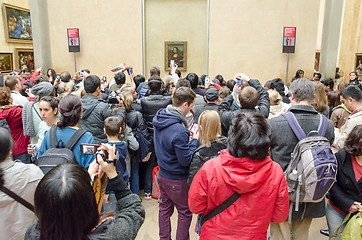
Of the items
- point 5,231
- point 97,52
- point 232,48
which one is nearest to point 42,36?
point 97,52

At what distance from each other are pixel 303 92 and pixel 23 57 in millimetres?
16460

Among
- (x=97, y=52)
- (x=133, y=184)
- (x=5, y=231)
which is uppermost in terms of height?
(x=97, y=52)

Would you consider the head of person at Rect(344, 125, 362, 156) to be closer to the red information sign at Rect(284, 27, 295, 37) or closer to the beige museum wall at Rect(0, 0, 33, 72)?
the red information sign at Rect(284, 27, 295, 37)

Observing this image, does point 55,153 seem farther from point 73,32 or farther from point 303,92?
point 73,32

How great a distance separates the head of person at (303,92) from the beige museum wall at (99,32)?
9319 millimetres

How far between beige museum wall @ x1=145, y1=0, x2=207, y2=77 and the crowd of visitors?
725cm

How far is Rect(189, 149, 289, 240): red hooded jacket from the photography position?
1.94 m

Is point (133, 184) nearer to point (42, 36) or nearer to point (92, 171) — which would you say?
point (92, 171)

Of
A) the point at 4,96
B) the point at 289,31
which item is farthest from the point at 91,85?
the point at 289,31

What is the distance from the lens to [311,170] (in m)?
2.37

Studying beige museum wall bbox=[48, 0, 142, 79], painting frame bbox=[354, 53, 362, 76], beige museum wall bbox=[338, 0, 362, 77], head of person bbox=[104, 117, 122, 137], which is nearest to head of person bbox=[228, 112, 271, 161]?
head of person bbox=[104, 117, 122, 137]

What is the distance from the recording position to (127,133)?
4156 millimetres

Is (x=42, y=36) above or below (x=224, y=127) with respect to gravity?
above

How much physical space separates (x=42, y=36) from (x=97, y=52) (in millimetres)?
2334
